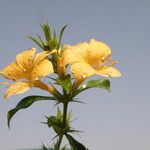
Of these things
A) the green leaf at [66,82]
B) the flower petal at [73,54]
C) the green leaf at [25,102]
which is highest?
the flower petal at [73,54]

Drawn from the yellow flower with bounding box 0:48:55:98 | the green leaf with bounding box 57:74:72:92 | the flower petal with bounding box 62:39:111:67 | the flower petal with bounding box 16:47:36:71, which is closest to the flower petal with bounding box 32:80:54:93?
the yellow flower with bounding box 0:48:55:98

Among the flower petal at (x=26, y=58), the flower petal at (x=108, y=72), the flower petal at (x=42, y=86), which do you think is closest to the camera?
the flower petal at (x=108, y=72)

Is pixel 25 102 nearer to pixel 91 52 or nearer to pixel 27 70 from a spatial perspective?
pixel 27 70

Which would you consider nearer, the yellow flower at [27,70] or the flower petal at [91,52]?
the yellow flower at [27,70]

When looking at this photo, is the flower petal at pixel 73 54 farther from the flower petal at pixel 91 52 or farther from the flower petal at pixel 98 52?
the flower petal at pixel 98 52

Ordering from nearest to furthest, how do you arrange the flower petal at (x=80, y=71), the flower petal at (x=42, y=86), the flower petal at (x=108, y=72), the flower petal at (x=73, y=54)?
the flower petal at (x=80, y=71) < the flower petal at (x=73, y=54) < the flower petal at (x=108, y=72) < the flower petal at (x=42, y=86)

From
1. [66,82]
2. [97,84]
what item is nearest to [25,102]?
[66,82]

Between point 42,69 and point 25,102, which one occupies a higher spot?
point 42,69

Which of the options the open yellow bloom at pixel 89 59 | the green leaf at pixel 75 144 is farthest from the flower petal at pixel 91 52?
the green leaf at pixel 75 144
